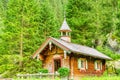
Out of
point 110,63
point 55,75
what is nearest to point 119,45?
point 110,63

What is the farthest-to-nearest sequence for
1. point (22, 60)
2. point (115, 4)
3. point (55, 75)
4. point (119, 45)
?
point (115, 4)
point (119, 45)
point (22, 60)
point (55, 75)

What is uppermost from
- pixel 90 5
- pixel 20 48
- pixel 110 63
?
pixel 90 5

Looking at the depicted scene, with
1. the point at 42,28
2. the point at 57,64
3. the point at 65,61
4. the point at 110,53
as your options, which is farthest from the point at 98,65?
the point at 42,28

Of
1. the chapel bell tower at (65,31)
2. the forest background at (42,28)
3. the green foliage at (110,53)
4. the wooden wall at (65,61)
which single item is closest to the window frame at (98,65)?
the wooden wall at (65,61)

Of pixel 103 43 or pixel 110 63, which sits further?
pixel 103 43

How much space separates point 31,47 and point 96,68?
332 inches

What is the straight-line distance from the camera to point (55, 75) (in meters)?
25.4

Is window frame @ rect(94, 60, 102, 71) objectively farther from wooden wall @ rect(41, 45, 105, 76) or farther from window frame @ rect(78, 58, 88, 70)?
window frame @ rect(78, 58, 88, 70)

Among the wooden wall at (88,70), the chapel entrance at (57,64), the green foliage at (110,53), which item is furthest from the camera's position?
the green foliage at (110,53)

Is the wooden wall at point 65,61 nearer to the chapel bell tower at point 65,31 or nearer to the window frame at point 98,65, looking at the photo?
the window frame at point 98,65

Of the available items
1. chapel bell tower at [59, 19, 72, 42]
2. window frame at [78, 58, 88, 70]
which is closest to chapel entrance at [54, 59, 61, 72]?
window frame at [78, 58, 88, 70]

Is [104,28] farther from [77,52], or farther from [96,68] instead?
[77,52]

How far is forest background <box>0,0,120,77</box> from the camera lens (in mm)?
33719

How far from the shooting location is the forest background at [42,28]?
33719mm
